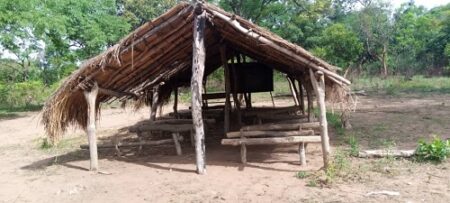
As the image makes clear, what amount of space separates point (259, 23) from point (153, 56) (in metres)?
21.0

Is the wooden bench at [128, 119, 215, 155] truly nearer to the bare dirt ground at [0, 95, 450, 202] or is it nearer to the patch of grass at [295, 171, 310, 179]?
the bare dirt ground at [0, 95, 450, 202]

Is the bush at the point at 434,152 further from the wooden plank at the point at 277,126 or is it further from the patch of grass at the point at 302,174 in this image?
the patch of grass at the point at 302,174

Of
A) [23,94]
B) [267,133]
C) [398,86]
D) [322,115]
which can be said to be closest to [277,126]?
[267,133]

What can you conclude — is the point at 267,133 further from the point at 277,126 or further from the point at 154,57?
the point at 154,57

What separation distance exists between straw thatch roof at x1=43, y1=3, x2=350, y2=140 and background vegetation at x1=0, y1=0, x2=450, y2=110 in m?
10.2

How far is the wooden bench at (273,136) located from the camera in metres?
7.05

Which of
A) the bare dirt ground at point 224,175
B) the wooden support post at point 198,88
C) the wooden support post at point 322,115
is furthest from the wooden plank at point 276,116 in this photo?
the wooden support post at point 198,88

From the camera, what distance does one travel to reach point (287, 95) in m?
20.9

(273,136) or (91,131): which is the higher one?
(91,131)

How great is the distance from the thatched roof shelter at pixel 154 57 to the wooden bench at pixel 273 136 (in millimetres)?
863

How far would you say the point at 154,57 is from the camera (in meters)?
8.15

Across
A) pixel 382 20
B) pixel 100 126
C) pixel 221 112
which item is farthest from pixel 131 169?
pixel 382 20

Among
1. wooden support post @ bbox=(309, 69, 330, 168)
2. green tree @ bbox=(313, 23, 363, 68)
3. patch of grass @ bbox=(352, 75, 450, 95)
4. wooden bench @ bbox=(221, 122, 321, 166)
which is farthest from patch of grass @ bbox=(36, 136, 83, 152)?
green tree @ bbox=(313, 23, 363, 68)

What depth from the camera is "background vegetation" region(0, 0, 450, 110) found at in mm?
18297
